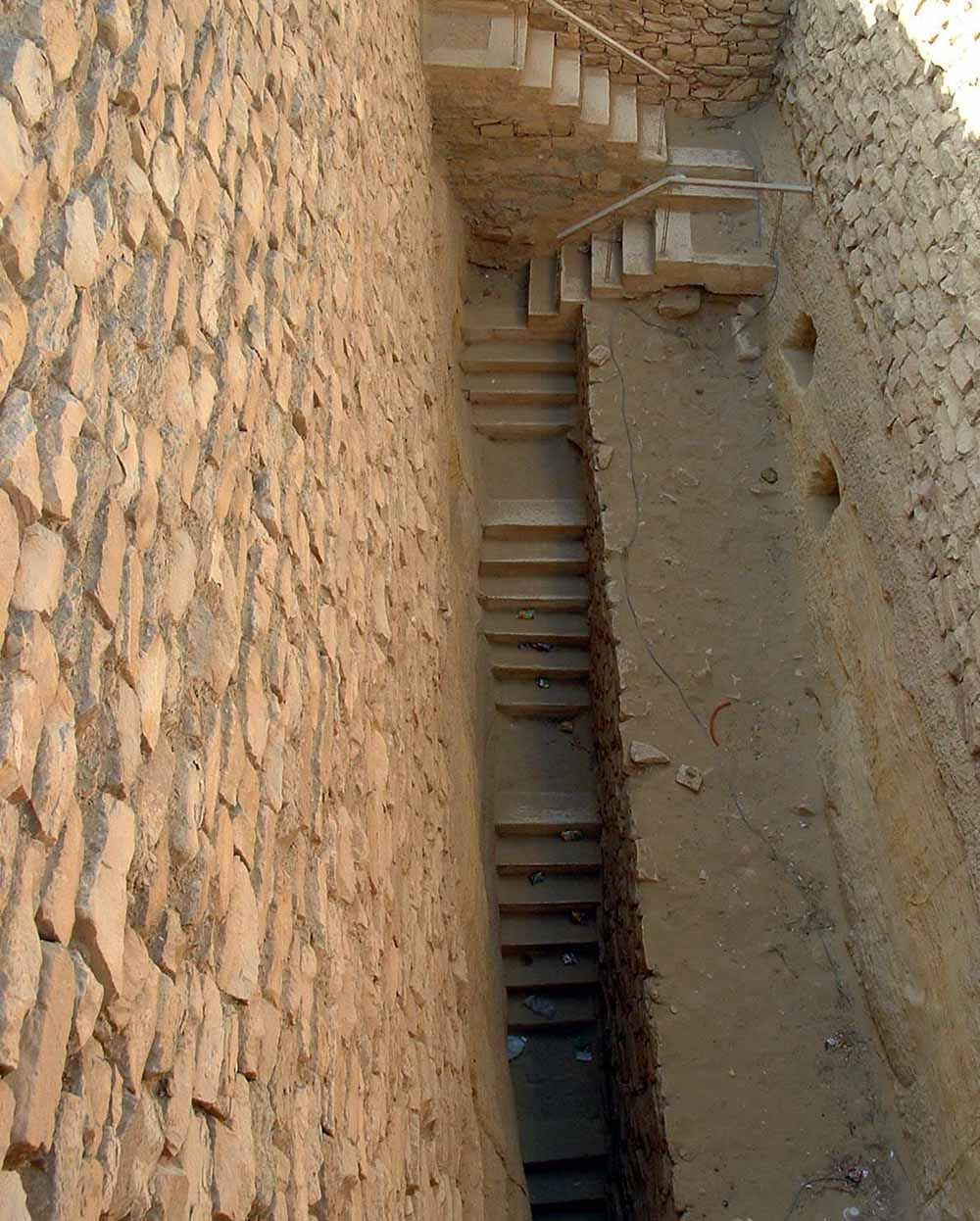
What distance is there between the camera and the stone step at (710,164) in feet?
22.3

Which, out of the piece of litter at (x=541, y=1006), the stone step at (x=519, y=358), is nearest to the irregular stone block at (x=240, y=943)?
the piece of litter at (x=541, y=1006)

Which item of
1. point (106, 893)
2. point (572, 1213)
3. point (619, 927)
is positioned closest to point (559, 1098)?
point (572, 1213)

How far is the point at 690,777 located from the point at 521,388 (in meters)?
2.56

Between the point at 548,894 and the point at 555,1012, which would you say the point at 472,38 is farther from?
the point at 555,1012

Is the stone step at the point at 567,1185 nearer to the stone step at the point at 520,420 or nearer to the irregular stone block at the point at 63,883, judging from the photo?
the stone step at the point at 520,420

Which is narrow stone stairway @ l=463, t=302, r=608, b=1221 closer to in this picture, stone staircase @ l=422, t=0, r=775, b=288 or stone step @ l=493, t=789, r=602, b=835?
stone step @ l=493, t=789, r=602, b=835

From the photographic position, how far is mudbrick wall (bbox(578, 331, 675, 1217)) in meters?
5.20

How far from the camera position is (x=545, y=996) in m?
6.20

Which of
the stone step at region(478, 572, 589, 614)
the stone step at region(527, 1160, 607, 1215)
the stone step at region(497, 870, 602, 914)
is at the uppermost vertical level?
the stone step at region(478, 572, 589, 614)

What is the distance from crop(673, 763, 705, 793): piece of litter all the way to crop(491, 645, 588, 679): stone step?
1125 millimetres

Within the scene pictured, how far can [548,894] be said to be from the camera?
20.4ft

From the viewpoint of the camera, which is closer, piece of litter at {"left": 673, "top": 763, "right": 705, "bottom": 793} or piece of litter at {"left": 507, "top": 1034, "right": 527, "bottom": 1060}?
piece of litter at {"left": 673, "top": 763, "right": 705, "bottom": 793}

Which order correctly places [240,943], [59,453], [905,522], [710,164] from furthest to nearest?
[710,164]
[905,522]
[240,943]
[59,453]

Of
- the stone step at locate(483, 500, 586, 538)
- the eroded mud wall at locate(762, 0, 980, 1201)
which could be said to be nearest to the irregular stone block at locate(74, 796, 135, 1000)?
the eroded mud wall at locate(762, 0, 980, 1201)
